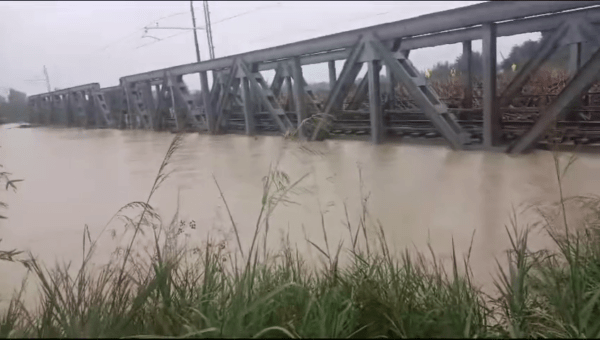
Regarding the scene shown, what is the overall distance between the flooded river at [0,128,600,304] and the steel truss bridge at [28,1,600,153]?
0.22 metres

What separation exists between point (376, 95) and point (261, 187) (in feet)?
5.84

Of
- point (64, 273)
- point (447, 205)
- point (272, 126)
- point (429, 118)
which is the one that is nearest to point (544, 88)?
point (429, 118)

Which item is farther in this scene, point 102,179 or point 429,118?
point 429,118

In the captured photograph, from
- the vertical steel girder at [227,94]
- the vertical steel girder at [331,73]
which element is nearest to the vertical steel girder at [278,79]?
the vertical steel girder at [227,94]

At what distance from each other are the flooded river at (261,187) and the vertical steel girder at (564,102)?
165mm

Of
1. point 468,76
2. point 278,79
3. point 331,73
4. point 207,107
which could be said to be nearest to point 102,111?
point 207,107

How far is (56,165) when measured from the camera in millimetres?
3805

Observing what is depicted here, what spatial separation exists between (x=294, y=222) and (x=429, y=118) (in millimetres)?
2350

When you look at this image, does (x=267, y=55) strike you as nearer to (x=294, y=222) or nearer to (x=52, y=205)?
(x=294, y=222)

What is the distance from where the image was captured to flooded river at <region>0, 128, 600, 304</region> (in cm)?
265

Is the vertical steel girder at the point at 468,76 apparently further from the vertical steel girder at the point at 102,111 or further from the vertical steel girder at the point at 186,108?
the vertical steel girder at the point at 102,111

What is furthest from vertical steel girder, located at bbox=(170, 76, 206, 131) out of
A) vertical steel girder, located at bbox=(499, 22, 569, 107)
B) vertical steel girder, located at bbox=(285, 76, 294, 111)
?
vertical steel girder, located at bbox=(499, 22, 569, 107)

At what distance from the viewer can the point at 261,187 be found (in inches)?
140

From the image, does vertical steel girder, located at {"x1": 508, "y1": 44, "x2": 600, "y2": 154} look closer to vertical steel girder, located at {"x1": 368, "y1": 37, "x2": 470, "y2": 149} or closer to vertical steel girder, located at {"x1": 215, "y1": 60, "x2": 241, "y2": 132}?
vertical steel girder, located at {"x1": 368, "y1": 37, "x2": 470, "y2": 149}
